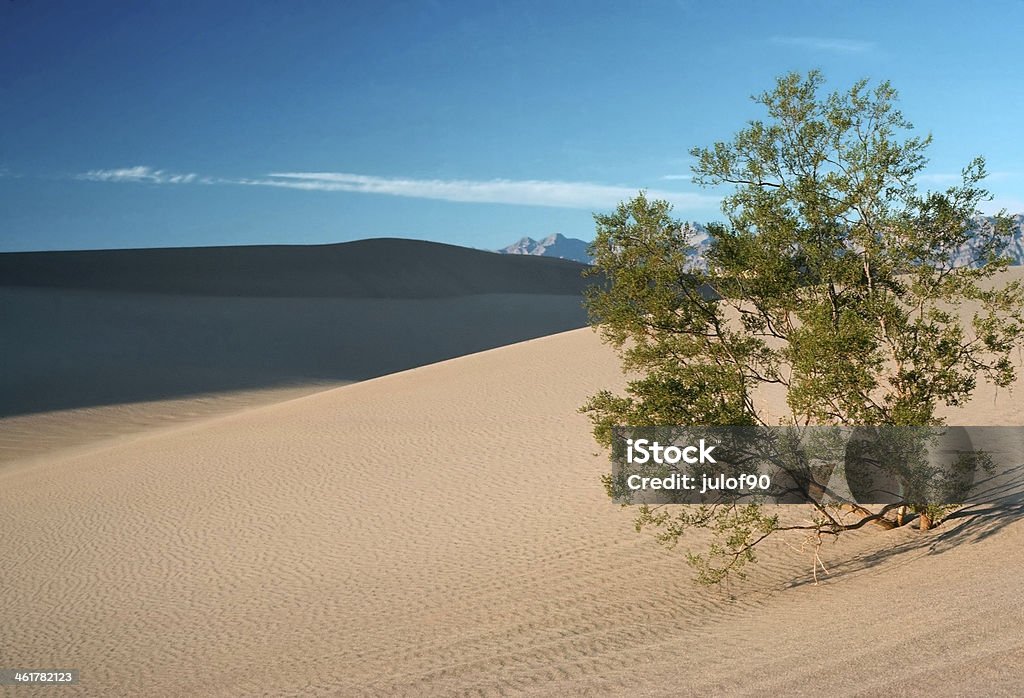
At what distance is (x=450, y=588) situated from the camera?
10578mm

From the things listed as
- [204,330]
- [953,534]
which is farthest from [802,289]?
[204,330]

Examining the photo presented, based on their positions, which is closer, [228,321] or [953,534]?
[953,534]

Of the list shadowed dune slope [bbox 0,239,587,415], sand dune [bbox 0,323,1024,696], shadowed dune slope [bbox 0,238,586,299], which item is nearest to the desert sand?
sand dune [bbox 0,323,1024,696]

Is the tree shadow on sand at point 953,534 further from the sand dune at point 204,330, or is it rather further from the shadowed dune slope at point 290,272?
the shadowed dune slope at point 290,272

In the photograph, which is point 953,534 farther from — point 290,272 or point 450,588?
point 290,272

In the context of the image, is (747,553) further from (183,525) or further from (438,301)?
(438,301)

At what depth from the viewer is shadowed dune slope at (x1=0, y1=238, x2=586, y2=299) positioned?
6806 cm

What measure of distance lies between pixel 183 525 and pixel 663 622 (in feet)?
29.7

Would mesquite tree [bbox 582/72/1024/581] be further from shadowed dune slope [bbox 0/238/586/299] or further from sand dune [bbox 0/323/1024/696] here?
shadowed dune slope [bbox 0/238/586/299]

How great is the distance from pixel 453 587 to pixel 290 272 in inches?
2662

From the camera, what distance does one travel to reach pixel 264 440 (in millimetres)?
19734

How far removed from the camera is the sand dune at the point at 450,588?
7402mm

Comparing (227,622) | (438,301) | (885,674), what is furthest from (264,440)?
(438,301)

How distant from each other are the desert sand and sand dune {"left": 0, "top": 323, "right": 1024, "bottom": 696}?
0.04 m
